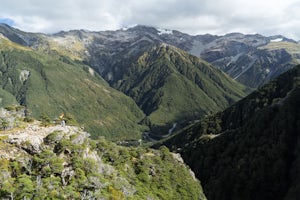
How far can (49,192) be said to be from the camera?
257ft

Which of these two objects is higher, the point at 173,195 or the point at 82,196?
the point at 82,196

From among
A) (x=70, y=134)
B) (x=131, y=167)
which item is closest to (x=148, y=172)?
(x=131, y=167)

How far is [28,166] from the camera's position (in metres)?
86.4

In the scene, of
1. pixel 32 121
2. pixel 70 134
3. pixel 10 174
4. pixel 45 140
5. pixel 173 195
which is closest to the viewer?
pixel 10 174

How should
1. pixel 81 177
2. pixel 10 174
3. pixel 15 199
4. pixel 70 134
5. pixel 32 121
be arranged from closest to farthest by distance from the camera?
1. pixel 15 199
2. pixel 10 174
3. pixel 81 177
4. pixel 70 134
5. pixel 32 121

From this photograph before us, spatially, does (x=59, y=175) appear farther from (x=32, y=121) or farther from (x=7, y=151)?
(x=32, y=121)

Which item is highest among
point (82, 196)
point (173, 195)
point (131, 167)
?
point (82, 196)

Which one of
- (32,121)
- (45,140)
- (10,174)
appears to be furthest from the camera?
(32,121)

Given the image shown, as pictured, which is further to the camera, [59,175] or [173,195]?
[173,195]

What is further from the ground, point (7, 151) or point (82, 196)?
point (7, 151)

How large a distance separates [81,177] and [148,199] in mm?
34219

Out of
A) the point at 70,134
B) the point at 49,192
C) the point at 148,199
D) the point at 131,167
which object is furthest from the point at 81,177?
Result: the point at 131,167

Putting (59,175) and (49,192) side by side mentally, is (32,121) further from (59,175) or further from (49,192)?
(49,192)

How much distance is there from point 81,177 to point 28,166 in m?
12.5
